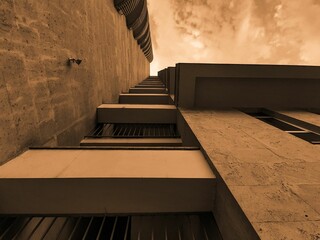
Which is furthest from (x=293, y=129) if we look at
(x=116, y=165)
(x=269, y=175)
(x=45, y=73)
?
(x=45, y=73)

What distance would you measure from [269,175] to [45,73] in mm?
3202

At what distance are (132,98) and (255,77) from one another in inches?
188

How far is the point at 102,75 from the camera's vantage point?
598 centimetres

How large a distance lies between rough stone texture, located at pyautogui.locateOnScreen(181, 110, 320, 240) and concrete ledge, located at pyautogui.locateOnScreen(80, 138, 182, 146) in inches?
32.8

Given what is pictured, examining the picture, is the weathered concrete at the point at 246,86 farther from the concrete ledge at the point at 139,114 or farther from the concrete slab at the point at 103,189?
the concrete slab at the point at 103,189

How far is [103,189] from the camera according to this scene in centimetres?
195

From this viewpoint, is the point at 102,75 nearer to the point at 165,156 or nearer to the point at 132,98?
the point at 132,98

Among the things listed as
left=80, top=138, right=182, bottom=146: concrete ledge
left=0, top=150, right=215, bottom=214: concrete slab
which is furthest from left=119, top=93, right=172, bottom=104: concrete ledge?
left=0, top=150, right=215, bottom=214: concrete slab

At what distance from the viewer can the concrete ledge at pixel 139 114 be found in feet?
16.3

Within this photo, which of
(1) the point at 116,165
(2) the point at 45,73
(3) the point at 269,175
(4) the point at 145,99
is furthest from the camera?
(4) the point at 145,99

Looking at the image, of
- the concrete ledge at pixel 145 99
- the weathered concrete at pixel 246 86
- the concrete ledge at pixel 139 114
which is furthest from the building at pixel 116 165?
the concrete ledge at pixel 145 99

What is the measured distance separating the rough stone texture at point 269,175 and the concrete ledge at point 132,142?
32.8 inches

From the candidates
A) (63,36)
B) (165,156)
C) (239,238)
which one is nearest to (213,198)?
(239,238)

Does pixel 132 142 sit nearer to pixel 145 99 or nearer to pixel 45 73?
pixel 45 73
